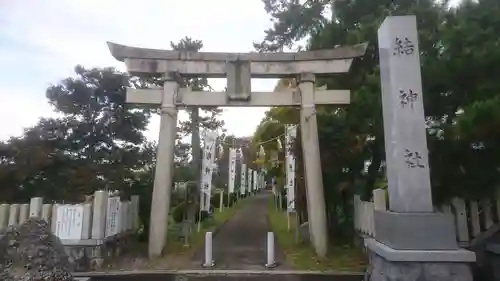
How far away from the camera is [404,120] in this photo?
614cm

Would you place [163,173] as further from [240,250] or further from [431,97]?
[431,97]

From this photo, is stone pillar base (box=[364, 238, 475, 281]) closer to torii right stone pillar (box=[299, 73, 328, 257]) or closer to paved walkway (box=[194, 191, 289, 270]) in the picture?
paved walkway (box=[194, 191, 289, 270])

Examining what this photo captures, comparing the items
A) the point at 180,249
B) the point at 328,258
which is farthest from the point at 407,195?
the point at 180,249

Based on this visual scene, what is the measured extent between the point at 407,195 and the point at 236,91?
618 centimetres

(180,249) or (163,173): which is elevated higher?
(163,173)

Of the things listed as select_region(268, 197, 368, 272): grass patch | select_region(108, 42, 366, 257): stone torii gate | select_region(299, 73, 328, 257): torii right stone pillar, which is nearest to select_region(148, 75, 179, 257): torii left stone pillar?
select_region(108, 42, 366, 257): stone torii gate

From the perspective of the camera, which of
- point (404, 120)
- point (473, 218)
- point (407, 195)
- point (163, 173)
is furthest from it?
point (163, 173)

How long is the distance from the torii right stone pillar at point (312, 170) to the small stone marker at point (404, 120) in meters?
3.99

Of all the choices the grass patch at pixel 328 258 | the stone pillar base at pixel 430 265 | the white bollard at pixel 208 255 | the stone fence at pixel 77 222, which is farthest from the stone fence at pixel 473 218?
the stone fence at pixel 77 222

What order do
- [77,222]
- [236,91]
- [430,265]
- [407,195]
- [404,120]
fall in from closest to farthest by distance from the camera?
[430,265] < [407,195] < [404,120] < [77,222] < [236,91]

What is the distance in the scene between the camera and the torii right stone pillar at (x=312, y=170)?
32.9 ft

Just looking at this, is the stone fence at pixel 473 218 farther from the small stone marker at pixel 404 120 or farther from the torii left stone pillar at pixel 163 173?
the torii left stone pillar at pixel 163 173

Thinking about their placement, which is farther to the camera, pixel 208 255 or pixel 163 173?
pixel 163 173

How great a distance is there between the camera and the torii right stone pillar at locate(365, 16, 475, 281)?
5.29m
